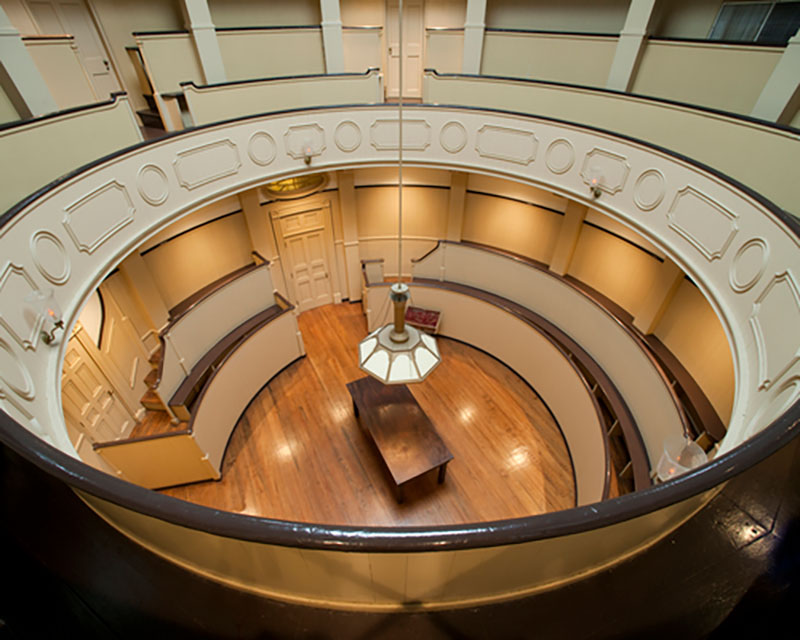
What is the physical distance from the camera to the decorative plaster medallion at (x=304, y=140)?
5594mm

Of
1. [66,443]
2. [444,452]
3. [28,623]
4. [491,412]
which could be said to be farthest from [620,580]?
[491,412]

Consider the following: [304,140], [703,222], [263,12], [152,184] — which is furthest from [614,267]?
[263,12]

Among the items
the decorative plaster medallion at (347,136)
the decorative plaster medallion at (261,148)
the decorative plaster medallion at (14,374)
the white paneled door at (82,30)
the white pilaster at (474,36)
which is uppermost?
the white paneled door at (82,30)

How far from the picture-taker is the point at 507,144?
5.53m

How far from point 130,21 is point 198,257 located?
4.58 metres

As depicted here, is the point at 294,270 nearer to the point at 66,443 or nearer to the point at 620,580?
the point at 66,443

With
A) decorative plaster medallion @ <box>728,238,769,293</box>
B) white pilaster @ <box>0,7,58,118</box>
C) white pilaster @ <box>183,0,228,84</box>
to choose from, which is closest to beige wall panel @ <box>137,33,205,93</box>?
white pilaster @ <box>183,0,228,84</box>

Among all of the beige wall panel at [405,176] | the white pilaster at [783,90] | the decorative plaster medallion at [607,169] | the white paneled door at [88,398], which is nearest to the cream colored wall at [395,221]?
the beige wall panel at [405,176]

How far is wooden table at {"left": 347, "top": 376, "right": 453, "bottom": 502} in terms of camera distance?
462 cm

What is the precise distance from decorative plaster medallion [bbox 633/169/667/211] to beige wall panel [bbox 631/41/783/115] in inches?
75.6

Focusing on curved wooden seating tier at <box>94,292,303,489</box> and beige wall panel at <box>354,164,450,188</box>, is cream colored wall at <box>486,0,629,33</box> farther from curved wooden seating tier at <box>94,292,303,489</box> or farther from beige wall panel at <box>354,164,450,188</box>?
curved wooden seating tier at <box>94,292,303,489</box>

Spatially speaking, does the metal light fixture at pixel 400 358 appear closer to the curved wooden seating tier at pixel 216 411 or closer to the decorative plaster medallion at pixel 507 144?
the curved wooden seating tier at pixel 216 411

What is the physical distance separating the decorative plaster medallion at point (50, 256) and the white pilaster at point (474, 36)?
6761 millimetres

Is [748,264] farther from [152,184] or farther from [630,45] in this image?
[152,184]
